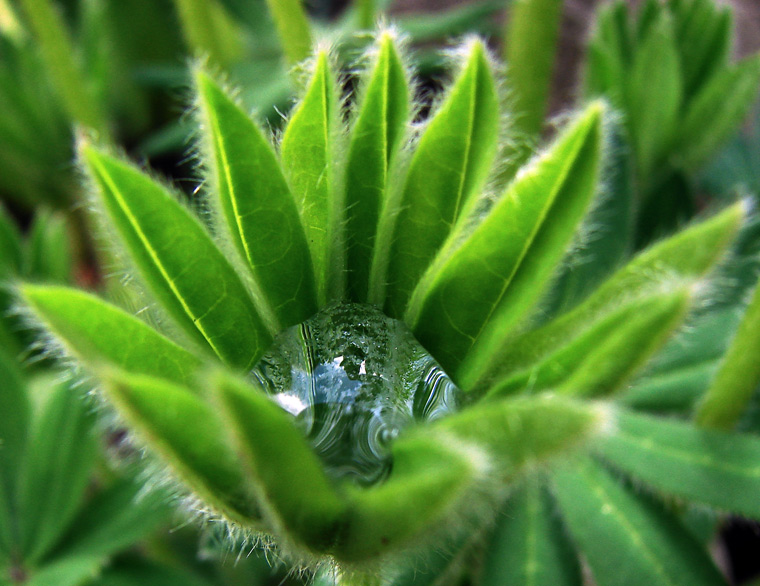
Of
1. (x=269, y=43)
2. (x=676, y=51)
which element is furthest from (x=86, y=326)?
(x=269, y=43)

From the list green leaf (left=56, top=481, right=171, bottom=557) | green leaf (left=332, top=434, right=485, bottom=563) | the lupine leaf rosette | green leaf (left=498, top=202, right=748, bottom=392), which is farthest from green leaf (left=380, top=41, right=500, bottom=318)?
green leaf (left=56, top=481, right=171, bottom=557)

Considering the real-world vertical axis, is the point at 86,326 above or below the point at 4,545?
above

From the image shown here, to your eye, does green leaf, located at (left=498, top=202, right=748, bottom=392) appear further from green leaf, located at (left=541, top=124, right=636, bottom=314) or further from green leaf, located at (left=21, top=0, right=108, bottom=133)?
green leaf, located at (left=21, top=0, right=108, bottom=133)

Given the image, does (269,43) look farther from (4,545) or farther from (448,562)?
(448,562)

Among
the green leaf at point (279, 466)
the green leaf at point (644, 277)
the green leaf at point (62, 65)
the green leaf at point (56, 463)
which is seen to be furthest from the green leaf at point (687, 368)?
the green leaf at point (62, 65)

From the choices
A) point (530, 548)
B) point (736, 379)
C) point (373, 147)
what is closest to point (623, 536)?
point (530, 548)

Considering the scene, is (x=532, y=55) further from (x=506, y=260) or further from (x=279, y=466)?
(x=279, y=466)

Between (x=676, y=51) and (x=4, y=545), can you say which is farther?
(x=676, y=51)

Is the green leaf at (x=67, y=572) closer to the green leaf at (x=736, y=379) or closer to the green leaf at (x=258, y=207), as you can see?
the green leaf at (x=258, y=207)
